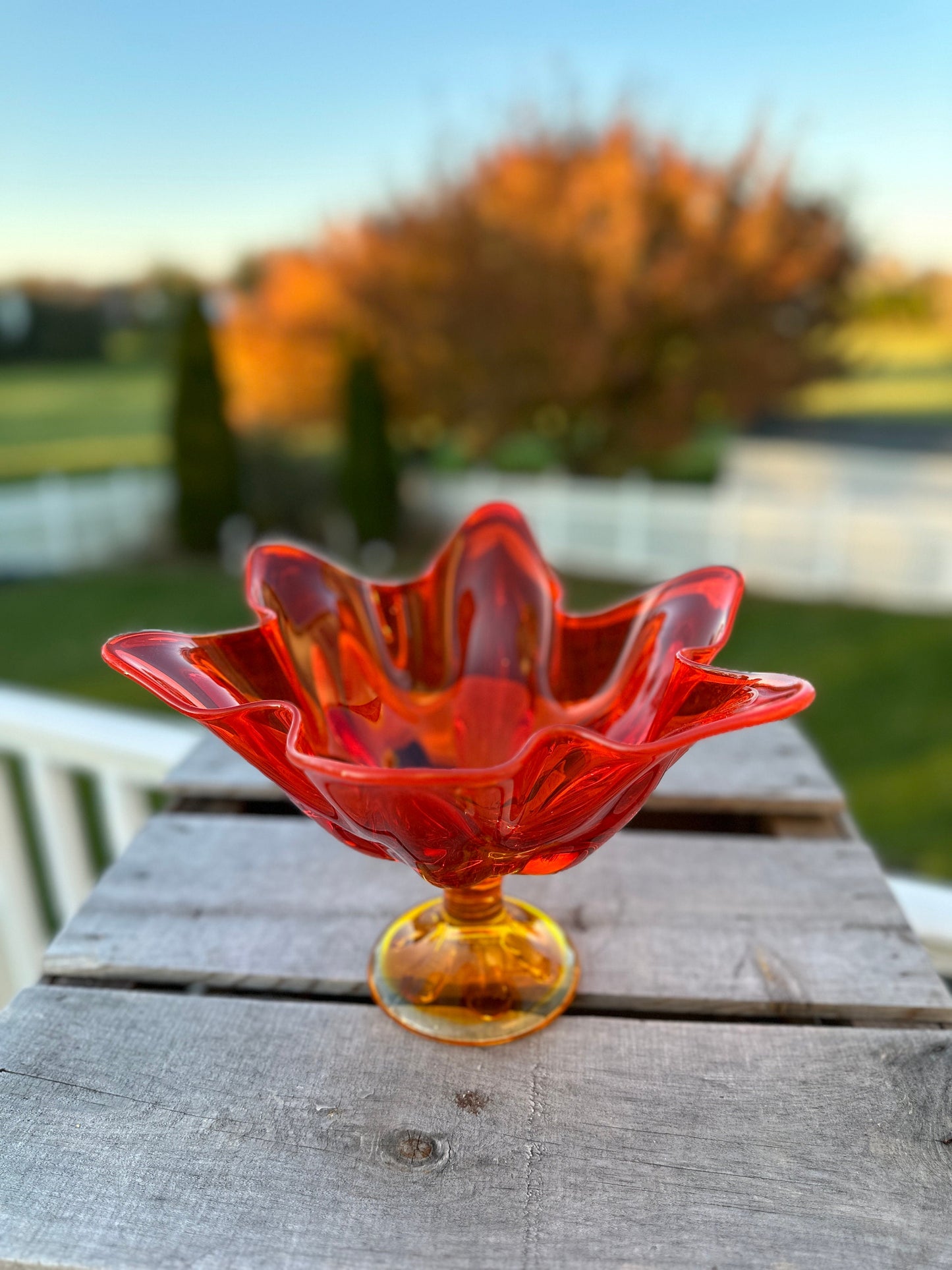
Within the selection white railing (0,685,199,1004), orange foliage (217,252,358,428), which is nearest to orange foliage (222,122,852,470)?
orange foliage (217,252,358,428)

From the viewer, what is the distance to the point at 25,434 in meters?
18.8

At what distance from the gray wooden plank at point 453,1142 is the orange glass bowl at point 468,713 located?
7 centimetres

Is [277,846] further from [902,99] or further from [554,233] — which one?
[902,99]

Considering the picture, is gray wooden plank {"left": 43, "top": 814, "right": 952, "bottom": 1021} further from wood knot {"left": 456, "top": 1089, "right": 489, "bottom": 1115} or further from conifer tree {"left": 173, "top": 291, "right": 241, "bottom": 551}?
conifer tree {"left": 173, "top": 291, "right": 241, "bottom": 551}

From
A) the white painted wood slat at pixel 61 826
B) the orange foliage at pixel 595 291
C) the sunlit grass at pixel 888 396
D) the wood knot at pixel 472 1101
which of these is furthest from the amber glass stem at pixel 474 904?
the sunlit grass at pixel 888 396

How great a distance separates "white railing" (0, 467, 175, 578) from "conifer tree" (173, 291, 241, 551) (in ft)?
1.73

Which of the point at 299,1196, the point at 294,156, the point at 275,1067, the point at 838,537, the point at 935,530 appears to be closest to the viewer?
the point at 299,1196

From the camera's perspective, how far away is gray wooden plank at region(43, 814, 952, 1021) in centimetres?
72

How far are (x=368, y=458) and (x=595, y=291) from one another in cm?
250

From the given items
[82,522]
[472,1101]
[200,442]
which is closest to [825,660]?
[472,1101]

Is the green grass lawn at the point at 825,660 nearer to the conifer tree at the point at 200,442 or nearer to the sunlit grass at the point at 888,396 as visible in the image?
the conifer tree at the point at 200,442

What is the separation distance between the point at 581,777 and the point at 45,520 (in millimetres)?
8638

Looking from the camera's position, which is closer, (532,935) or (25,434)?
(532,935)

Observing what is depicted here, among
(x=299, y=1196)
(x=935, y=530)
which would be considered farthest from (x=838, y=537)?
(x=299, y=1196)
